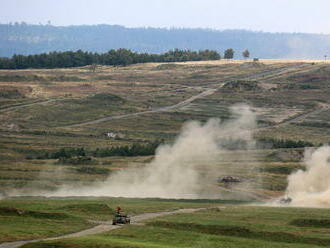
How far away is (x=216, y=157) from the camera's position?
164 metres

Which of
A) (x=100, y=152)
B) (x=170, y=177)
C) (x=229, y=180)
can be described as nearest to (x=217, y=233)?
(x=229, y=180)

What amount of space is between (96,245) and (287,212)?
3514 cm

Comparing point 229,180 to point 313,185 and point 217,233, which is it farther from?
point 217,233

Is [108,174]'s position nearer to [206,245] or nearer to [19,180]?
[19,180]

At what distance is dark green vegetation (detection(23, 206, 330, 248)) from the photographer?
66.5 m

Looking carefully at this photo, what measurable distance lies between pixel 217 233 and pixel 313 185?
155ft

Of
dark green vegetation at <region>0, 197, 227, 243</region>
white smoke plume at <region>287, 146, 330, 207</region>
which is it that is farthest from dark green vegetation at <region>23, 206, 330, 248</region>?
white smoke plume at <region>287, 146, 330, 207</region>

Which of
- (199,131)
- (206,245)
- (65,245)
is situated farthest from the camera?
(199,131)

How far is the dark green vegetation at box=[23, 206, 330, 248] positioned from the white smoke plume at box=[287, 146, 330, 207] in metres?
18.6

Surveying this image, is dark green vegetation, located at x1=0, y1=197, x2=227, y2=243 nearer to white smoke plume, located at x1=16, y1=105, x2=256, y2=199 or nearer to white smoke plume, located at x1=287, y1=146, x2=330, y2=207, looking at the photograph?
white smoke plume, located at x1=287, y1=146, x2=330, y2=207

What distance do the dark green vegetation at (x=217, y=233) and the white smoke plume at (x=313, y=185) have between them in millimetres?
18595

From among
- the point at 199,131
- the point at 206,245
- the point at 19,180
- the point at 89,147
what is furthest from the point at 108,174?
the point at 206,245

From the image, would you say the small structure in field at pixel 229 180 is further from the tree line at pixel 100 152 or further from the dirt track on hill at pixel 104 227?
the dirt track on hill at pixel 104 227

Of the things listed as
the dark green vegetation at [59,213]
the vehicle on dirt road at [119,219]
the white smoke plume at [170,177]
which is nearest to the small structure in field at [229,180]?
the white smoke plume at [170,177]
